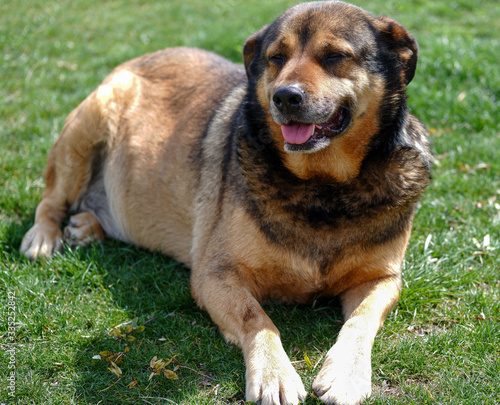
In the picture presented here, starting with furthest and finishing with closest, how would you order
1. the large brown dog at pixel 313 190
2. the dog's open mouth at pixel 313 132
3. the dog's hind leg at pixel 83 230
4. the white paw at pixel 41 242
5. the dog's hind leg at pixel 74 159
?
the dog's hind leg at pixel 74 159 < the dog's hind leg at pixel 83 230 < the white paw at pixel 41 242 < the dog's open mouth at pixel 313 132 < the large brown dog at pixel 313 190

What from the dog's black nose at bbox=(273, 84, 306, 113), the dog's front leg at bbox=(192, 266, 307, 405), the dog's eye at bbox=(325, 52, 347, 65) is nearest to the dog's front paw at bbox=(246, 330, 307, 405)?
the dog's front leg at bbox=(192, 266, 307, 405)

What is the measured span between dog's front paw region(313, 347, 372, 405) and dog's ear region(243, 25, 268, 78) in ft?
6.14

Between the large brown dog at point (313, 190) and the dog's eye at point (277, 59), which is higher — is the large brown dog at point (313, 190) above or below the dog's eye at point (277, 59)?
below

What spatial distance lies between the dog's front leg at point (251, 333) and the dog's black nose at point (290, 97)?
3.54ft

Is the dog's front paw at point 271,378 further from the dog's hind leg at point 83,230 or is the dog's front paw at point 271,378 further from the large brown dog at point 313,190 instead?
the dog's hind leg at point 83,230

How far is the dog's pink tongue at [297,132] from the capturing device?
10.6 ft

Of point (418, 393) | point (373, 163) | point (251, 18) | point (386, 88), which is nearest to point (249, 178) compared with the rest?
point (373, 163)

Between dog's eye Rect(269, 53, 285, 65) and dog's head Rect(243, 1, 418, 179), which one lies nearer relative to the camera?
dog's head Rect(243, 1, 418, 179)

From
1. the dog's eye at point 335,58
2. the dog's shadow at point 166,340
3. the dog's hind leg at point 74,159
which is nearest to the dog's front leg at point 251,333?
the dog's shadow at point 166,340

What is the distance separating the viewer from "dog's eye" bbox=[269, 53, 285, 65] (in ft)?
11.3

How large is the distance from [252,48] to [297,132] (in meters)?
0.86

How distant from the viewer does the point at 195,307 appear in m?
3.73

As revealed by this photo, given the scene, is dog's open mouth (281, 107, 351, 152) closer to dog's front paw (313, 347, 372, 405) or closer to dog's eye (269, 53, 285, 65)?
dog's eye (269, 53, 285, 65)

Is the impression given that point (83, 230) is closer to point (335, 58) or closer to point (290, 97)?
point (290, 97)
